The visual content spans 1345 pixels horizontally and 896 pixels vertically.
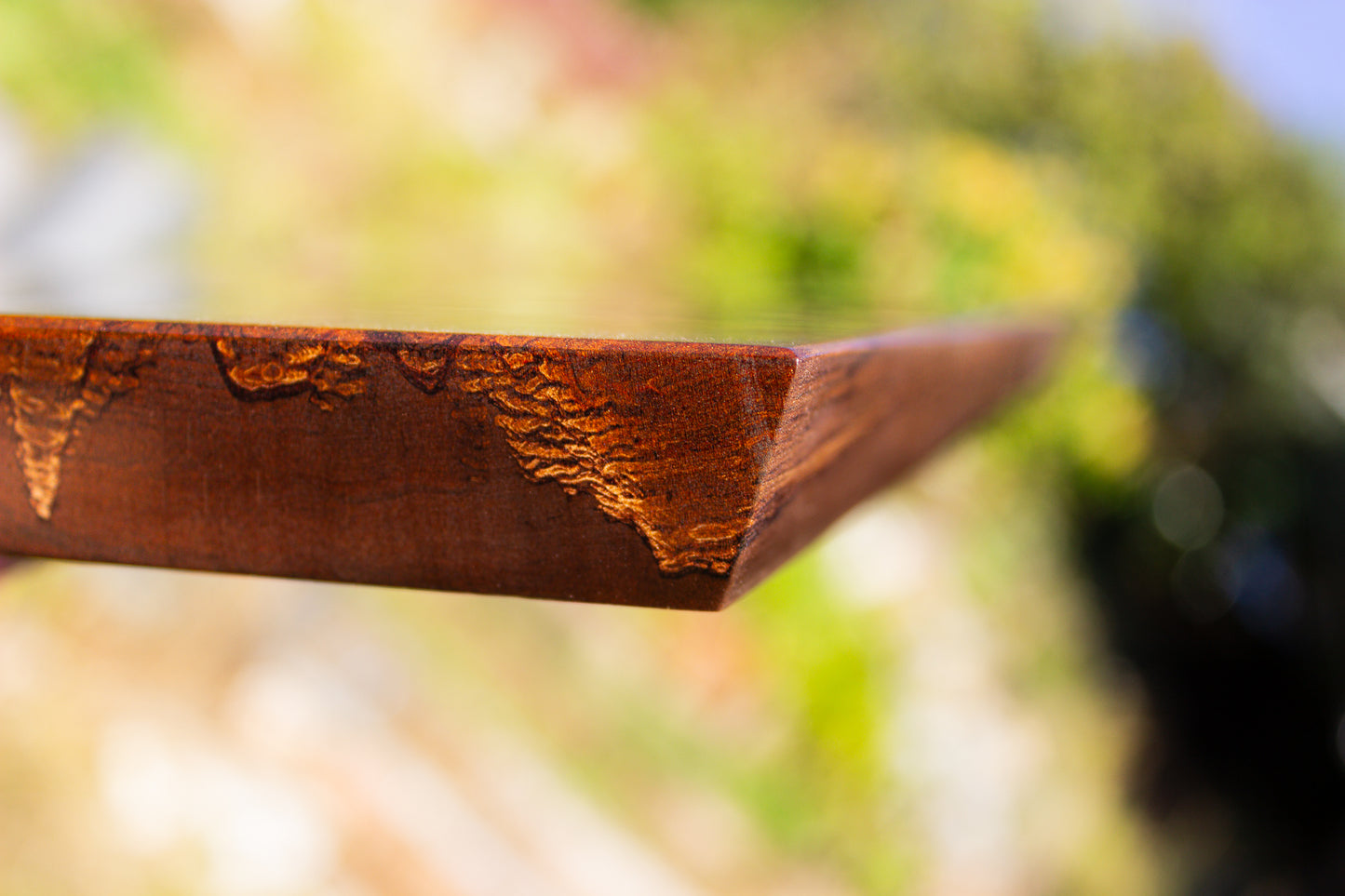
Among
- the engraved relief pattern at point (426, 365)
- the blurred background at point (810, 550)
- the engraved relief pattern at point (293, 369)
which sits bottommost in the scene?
the blurred background at point (810, 550)

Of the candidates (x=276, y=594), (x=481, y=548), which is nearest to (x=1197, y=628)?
(x=276, y=594)

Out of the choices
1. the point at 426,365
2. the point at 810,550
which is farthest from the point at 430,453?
the point at 810,550

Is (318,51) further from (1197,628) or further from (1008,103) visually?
(1197,628)

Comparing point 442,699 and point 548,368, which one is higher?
point 548,368

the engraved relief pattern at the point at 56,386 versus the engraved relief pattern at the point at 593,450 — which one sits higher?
the engraved relief pattern at the point at 593,450

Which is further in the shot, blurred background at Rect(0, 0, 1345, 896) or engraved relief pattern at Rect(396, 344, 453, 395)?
blurred background at Rect(0, 0, 1345, 896)

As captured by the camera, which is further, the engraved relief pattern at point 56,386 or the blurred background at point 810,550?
the blurred background at point 810,550
